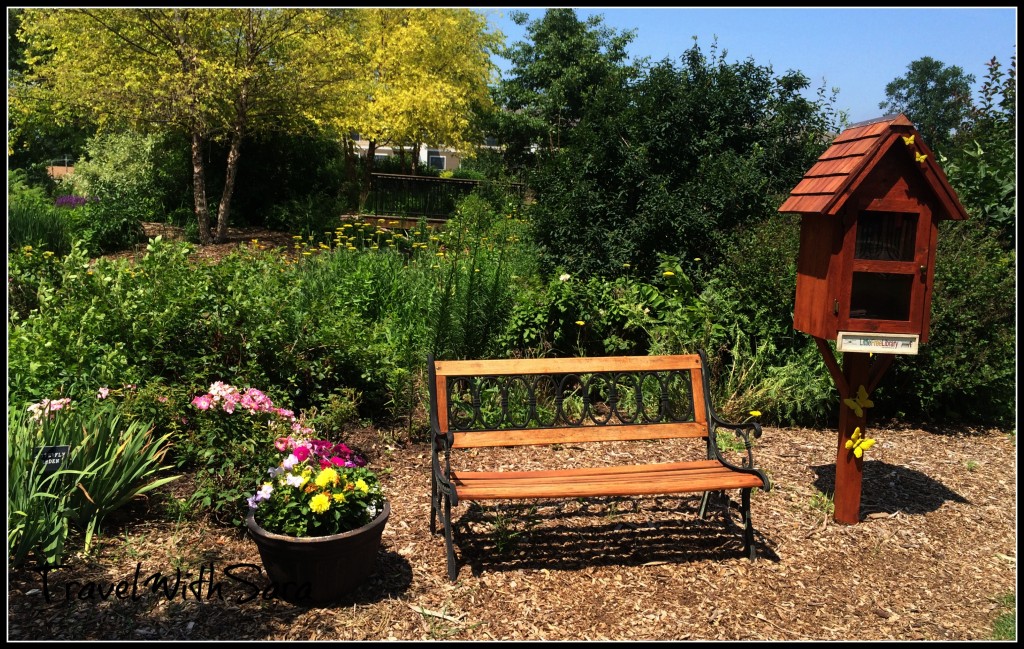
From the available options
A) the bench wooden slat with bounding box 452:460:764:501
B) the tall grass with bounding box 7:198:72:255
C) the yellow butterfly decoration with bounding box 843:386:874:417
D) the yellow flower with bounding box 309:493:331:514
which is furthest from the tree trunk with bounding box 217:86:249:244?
the yellow butterfly decoration with bounding box 843:386:874:417

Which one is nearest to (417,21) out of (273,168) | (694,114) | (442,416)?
(273,168)

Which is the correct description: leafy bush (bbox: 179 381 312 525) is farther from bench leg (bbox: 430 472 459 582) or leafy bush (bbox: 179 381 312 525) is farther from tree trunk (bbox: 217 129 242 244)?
tree trunk (bbox: 217 129 242 244)

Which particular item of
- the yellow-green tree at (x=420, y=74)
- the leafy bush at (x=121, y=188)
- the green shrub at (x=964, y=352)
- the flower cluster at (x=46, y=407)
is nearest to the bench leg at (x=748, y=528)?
the green shrub at (x=964, y=352)

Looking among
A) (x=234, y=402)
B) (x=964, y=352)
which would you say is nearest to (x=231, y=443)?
(x=234, y=402)

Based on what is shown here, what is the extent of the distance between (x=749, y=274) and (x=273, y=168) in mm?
11157

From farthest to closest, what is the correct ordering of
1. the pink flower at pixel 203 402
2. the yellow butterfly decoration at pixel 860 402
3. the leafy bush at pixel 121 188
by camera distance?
the leafy bush at pixel 121 188 → the yellow butterfly decoration at pixel 860 402 → the pink flower at pixel 203 402

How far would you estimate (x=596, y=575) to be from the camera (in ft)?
12.6

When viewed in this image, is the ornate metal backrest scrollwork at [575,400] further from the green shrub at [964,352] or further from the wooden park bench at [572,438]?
the green shrub at [964,352]

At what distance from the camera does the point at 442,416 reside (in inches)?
167

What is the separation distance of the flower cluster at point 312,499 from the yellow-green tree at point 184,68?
31.6 feet

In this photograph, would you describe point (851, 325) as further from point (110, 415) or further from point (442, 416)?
point (110, 415)

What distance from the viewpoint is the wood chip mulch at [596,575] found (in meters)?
3.32

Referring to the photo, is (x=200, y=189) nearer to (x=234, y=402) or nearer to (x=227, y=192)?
(x=227, y=192)

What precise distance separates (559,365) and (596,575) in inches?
43.5
